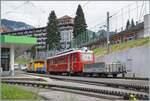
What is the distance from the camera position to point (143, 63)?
33.1 meters

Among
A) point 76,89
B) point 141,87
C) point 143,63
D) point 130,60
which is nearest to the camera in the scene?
point 141,87

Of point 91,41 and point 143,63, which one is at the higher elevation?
point 91,41

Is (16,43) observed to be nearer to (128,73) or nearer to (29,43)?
(29,43)

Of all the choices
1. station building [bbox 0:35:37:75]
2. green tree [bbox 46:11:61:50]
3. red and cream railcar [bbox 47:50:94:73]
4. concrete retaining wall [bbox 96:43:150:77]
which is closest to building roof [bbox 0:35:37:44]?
station building [bbox 0:35:37:75]

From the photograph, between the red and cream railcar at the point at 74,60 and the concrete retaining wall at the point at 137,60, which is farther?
the red and cream railcar at the point at 74,60

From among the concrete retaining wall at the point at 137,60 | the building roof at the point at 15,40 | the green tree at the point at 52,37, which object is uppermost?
the green tree at the point at 52,37

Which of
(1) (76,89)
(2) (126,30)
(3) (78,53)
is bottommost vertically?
(1) (76,89)

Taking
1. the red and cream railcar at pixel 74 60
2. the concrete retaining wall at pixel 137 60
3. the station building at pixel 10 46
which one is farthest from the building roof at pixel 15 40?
the concrete retaining wall at pixel 137 60

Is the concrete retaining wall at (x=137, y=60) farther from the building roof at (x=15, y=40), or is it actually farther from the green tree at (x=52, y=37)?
the green tree at (x=52, y=37)

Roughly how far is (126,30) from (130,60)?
24.6 m

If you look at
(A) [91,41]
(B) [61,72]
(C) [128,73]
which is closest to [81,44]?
(A) [91,41]

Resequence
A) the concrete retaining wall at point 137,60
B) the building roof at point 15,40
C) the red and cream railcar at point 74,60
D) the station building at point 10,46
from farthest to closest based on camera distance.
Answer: the station building at point 10,46 < the building roof at point 15,40 < the red and cream railcar at point 74,60 < the concrete retaining wall at point 137,60

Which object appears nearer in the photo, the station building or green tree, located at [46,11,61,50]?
the station building

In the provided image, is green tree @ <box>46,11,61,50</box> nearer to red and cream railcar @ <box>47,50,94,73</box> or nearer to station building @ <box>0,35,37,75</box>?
station building @ <box>0,35,37,75</box>
